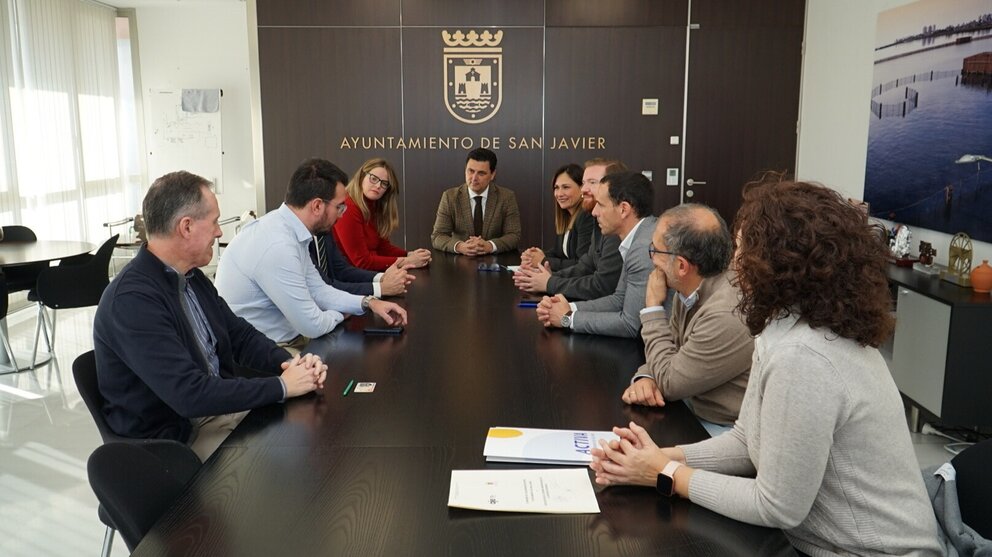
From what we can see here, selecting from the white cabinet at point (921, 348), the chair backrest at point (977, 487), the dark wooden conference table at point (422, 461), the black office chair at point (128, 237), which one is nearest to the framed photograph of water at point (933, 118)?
the white cabinet at point (921, 348)

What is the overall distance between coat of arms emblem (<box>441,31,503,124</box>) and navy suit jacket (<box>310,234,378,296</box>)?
3.05 metres

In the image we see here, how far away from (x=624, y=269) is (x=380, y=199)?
203 centimetres

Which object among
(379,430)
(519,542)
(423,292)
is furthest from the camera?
(423,292)

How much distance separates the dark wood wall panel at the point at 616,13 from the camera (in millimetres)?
7020

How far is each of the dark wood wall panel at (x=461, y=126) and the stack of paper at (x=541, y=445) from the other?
5.43 metres

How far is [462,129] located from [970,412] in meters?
4.68

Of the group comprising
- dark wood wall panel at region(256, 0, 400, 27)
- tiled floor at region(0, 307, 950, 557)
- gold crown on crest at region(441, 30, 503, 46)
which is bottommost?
tiled floor at region(0, 307, 950, 557)

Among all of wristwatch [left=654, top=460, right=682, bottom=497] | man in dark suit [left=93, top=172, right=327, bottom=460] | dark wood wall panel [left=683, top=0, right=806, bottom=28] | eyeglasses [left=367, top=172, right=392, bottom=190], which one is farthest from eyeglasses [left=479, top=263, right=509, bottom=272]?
dark wood wall panel [left=683, top=0, right=806, bottom=28]

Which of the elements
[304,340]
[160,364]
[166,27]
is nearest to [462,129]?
[304,340]

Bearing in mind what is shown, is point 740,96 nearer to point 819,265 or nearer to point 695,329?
point 695,329

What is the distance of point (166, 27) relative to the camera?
944 cm

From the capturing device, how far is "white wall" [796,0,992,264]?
580 centimetres

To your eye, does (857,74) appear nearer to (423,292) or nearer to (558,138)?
(558,138)

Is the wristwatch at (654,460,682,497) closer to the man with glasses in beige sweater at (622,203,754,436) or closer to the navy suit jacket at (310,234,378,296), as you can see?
the man with glasses in beige sweater at (622,203,754,436)
